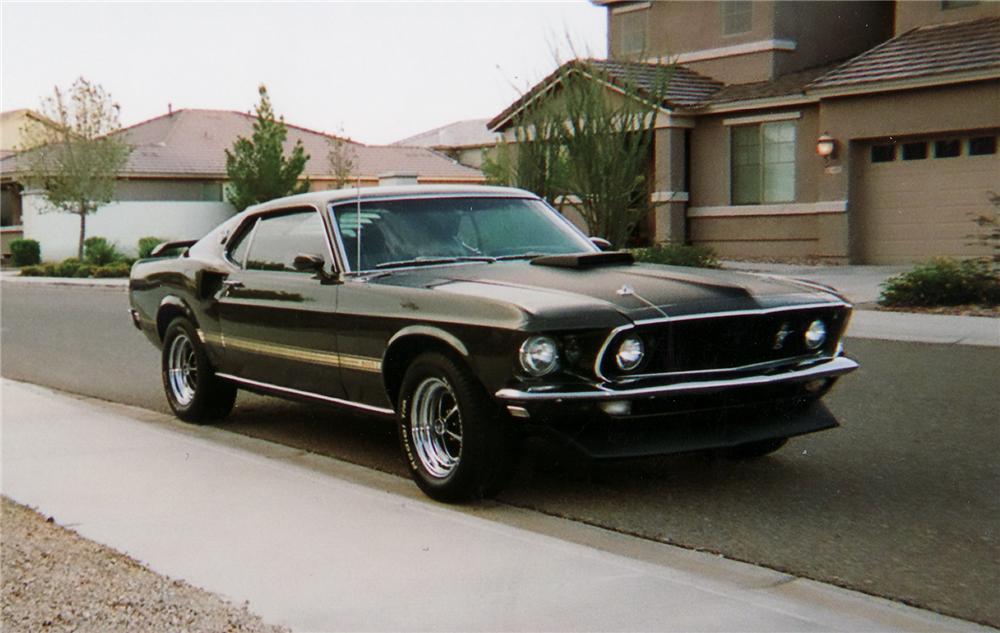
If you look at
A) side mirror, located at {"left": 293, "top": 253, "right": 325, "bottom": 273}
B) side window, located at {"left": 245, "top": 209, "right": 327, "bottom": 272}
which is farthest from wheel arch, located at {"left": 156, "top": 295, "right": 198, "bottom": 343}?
side mirror, located at {"left": 293, "top": 253, "right": 325, "bottom": 273}

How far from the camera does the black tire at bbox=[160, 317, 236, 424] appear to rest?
8.47 meters

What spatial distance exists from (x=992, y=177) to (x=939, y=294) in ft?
21.3

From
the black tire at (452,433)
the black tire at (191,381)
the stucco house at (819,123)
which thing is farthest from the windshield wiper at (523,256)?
the stucco house at (819,123)

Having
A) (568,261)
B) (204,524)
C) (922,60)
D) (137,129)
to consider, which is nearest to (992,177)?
(922,60)

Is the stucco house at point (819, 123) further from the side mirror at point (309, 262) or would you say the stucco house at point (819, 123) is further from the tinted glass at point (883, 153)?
the side mirror at point (309, 262)

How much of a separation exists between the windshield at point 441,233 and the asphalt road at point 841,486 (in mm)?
1212

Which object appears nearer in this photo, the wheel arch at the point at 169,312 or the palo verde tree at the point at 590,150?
the wheel arch at the point at 169,312

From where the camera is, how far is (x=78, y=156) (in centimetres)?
3991

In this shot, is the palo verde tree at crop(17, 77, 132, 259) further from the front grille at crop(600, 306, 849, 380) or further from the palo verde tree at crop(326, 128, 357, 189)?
the front grille at crop(600, 306, 849, 380)

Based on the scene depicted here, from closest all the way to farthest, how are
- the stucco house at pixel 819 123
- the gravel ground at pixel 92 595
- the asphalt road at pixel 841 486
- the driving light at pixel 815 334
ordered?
→ the gravel ground at pixel 92 595 → the asphalt road at pixel 841 486 → the driving light at pixel 815 334 → the stucco house at pixel 819 123

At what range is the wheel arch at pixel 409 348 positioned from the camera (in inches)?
237

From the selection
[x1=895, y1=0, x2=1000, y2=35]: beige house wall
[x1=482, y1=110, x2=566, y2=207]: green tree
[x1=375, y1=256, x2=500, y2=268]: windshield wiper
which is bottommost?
[x1=375, y1=256, x2=500, y2=268]: windshield wiper

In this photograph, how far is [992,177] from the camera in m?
20.9

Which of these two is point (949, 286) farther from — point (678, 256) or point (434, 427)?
point (434, 427)
